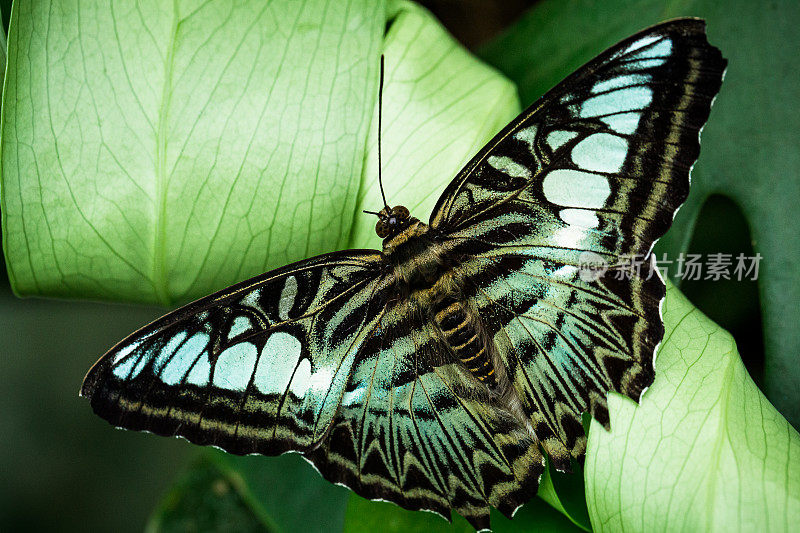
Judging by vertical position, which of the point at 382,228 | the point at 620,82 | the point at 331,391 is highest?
the point at 620,82

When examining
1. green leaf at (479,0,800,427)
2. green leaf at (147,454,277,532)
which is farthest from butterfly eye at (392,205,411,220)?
green leaf at (147,454,277,532)

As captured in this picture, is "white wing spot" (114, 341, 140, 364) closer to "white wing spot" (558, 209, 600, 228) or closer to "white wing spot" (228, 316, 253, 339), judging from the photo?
A: "white wing spot" (228, 316, 253, 339)

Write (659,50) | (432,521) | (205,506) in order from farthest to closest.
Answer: (205,506) < (432,521) < (659,50)

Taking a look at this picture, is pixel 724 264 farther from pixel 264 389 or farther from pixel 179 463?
pixel 179 463

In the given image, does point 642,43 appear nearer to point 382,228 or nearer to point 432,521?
point 382,228

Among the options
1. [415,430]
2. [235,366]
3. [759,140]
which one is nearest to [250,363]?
[235,366]
